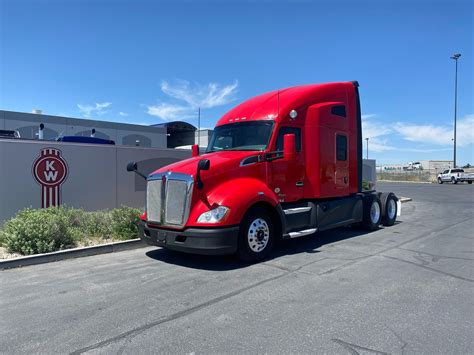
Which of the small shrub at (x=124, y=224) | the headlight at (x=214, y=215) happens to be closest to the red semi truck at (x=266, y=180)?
the headlight at (x=214, y=215)

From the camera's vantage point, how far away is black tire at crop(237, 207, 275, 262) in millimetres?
6570

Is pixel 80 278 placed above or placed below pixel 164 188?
below

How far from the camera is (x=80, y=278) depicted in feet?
19.1

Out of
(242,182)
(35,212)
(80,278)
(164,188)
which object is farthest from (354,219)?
(35,212)

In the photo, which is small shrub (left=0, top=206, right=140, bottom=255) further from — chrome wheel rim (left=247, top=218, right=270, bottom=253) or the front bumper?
chrome wheel rim (left=247, top=218, right=270, bottom=253)

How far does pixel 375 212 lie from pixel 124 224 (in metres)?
6.76

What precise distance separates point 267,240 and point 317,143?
2671 millimetres

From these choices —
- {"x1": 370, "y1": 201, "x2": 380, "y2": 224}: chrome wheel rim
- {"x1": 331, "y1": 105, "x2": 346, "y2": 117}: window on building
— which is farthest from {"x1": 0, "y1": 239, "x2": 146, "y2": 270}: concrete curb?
{"x1": 370, "y1": 201, "x2": 380, "y2": 224}: chrome wheel rim

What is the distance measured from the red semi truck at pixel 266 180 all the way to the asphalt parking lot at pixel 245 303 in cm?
58

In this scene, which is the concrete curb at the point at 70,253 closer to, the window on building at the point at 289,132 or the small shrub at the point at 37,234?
the small shrub at the point at 37,234

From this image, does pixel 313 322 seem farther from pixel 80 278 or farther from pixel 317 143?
pixel 317 143

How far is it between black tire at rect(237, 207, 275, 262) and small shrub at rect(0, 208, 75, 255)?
3.45 metres

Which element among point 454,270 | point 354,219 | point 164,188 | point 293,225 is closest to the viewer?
point 454,270

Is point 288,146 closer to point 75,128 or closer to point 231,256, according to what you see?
point 231,256
